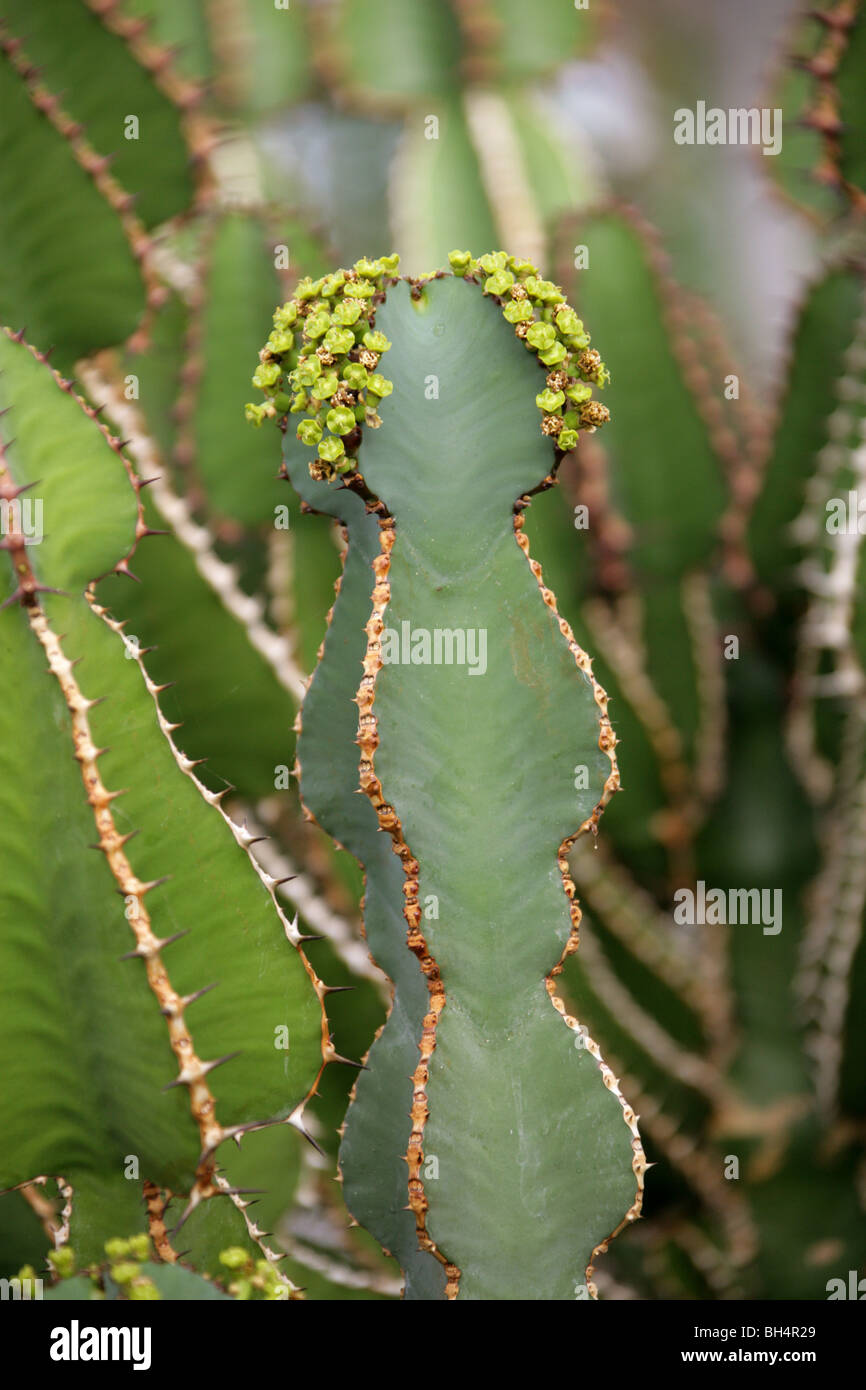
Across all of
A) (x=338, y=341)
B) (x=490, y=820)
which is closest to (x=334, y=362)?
(x=338, y=341)

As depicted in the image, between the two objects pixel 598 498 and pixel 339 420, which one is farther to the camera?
pixel 598 498

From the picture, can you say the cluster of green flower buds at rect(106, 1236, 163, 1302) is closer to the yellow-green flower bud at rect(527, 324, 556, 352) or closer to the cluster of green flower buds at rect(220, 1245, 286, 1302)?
the cluster of green flower buds at rect(220, 1245, 286, 1302)

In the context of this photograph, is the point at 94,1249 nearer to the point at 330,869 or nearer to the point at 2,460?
the point at 330,869

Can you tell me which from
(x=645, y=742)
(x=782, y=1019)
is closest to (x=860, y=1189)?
(x=782, y=1019)

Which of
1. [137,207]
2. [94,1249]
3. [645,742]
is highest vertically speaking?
[137,207]

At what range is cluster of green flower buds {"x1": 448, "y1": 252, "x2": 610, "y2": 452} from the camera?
642 mm

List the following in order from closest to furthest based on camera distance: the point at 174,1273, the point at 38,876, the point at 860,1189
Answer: the point at 174,1273, the point at 38,876, the point at 860,1189

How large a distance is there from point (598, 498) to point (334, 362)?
1.88 ft

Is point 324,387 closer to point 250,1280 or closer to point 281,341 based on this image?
point 281,341

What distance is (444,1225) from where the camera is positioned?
64 centimetres

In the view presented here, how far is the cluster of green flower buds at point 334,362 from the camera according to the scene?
63 centimetres

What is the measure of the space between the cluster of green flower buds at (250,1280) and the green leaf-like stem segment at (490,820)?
0.08 meters

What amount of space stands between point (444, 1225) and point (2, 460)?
457mm

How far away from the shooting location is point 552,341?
0.64 metres
